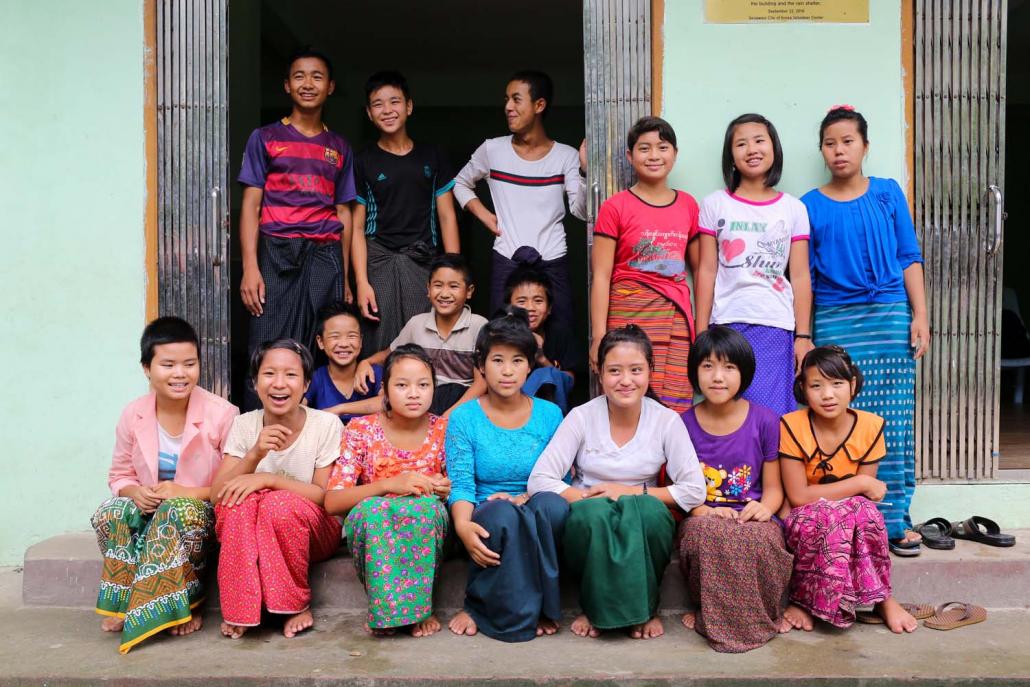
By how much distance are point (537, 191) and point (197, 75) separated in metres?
1.56

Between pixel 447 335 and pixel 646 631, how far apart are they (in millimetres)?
1569

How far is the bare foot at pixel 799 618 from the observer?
3.17 m

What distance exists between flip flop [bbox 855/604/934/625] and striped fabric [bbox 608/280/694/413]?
1.01 metres

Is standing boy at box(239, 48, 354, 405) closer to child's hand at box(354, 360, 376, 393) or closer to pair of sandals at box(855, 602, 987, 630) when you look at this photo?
child's hand at box(354, 360, 376, 393)

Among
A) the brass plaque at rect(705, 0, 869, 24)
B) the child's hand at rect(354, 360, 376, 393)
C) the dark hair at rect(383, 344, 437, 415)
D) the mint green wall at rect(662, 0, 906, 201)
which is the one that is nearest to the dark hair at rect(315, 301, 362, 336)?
the child's hand at rect(354, 360, 376, 393)

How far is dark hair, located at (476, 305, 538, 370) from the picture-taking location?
337 centimetres

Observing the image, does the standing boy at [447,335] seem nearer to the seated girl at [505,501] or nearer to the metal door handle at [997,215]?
the seated girl at [505,501]

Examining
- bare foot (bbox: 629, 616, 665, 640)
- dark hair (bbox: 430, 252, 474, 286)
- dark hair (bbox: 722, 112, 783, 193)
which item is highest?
dark hair (bbox: 722, 112, 783, 193)

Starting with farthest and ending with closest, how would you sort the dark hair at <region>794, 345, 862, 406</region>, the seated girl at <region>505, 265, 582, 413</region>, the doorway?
the doorway
the seated girl at <region>505, 265, 582, 413</region>
the dark hair at <region>794, 345, 862, 406</region>

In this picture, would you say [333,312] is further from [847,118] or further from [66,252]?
[847,118]

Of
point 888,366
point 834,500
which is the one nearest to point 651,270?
point 888,366

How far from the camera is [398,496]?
321 cm

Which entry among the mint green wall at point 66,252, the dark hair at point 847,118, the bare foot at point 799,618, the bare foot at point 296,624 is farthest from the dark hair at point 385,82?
the bare foot at point 799,618

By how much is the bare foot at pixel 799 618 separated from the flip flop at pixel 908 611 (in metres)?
0.20
